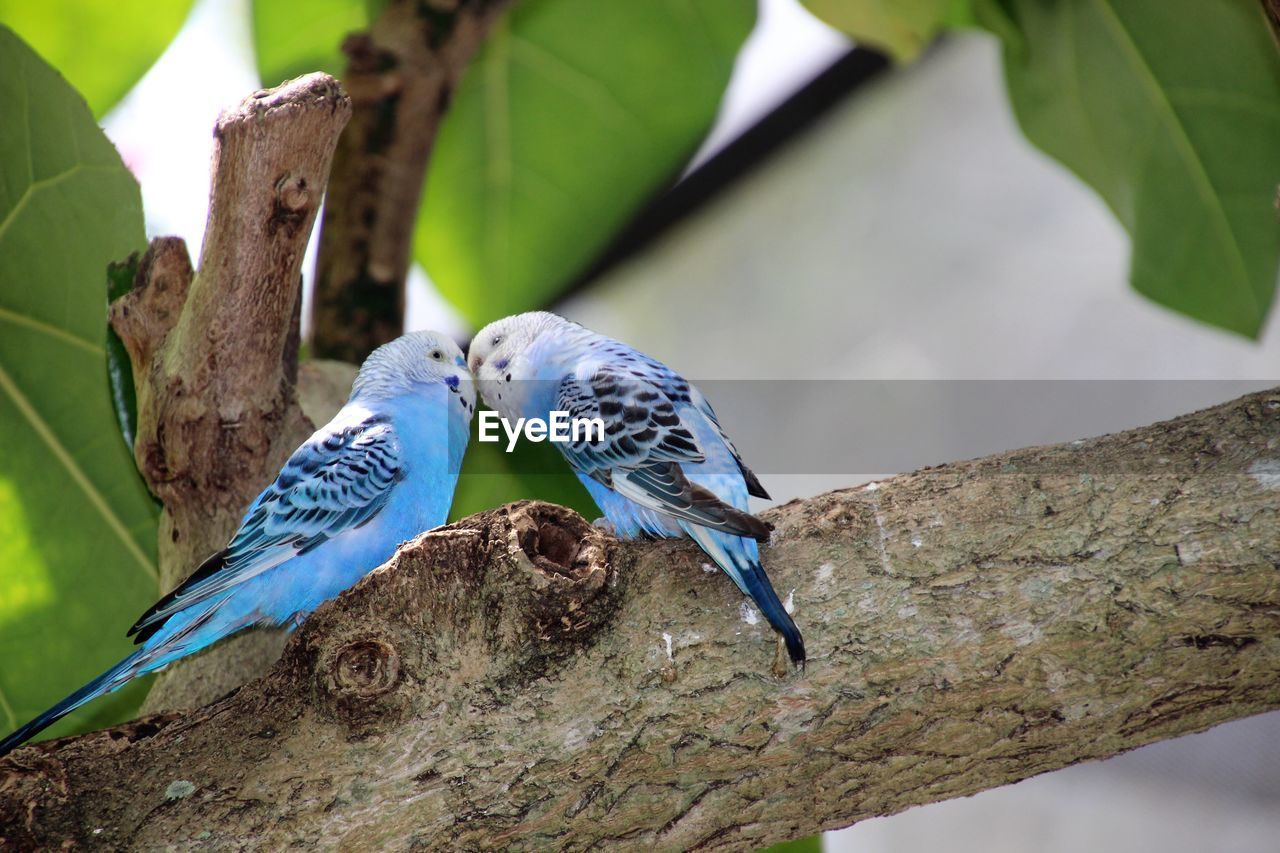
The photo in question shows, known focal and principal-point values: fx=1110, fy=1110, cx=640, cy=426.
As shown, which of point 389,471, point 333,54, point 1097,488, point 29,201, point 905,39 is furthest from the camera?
point 333,54

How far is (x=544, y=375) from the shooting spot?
280cm

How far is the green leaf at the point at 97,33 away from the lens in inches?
132

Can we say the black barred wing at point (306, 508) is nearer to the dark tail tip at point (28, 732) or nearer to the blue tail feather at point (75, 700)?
the blue tail feather at point (75, 700)

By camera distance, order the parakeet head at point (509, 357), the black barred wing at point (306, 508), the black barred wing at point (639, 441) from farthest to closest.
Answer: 1. the parakeet head at point (509, 357)
2. the black barred wing at point (306, 508)
3. the black barred wing at point (639, 441)

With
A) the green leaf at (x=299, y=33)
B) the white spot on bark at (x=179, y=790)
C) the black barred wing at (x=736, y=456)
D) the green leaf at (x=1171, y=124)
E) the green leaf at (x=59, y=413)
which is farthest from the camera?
the green leaf at (x=299, y=33)

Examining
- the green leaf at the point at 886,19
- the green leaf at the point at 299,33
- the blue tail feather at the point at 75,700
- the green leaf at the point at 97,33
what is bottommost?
the blue tail feather at the point at 75,700

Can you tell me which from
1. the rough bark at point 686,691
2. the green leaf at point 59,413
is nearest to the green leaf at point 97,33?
the green leaf at point 59,413

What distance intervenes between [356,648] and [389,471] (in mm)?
690

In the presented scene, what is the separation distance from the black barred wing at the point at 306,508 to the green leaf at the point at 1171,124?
220 centimetres

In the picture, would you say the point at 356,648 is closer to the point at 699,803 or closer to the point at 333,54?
the point at 699,803

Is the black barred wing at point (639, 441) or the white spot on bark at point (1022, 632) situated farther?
the black barred wing at point (639, 441)

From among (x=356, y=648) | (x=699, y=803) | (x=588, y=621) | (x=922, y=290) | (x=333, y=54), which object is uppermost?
(x=333, y=54)

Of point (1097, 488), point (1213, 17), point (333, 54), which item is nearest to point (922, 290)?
point (1213, 17)

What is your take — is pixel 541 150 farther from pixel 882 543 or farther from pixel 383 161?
pixel 882 543
